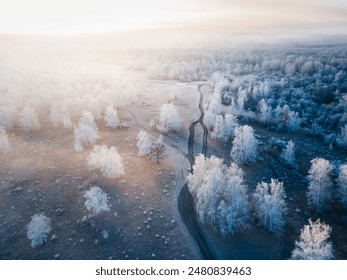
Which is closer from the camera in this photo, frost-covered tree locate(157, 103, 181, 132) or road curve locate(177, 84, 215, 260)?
road curve locate(177, 84, 215, 260)

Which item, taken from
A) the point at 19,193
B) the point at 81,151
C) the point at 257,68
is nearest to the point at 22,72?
the point at 81,151

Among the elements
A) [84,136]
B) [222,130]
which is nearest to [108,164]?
[84,136]

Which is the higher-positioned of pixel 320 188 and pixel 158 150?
pixel 158 150

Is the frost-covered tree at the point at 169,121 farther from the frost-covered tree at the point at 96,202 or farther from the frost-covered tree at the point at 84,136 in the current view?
the frost-covered tree at the point at 96,202

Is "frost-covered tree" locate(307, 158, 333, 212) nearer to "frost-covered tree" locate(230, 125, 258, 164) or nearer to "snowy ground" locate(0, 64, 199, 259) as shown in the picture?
"frost-covered tree" locate(230, 125, 258, 164)

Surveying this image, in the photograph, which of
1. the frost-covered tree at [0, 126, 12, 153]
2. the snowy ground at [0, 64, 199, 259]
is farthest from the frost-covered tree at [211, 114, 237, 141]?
the frost-covered tree at [0, 126, 12, 153]

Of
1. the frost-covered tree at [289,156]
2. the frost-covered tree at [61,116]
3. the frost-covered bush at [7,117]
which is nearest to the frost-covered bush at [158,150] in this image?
the frost-covered tree at [61,116]

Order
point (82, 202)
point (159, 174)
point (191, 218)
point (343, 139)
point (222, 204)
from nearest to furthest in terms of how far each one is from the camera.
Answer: point (222, 204)
point (191, 218)
point (82, 202)
point (159, 174)
point (343, 139)

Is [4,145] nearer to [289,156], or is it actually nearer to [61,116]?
[61,116]
